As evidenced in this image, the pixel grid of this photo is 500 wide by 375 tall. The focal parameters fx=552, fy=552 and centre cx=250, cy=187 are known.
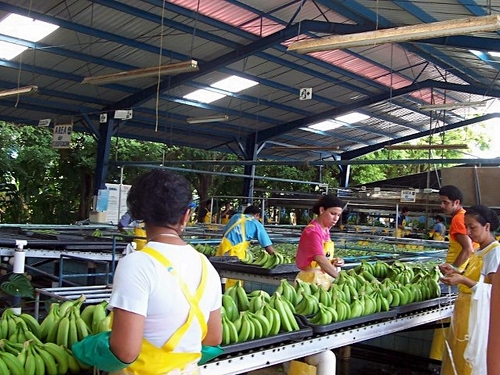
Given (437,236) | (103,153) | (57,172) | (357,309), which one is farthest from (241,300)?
(57,172)

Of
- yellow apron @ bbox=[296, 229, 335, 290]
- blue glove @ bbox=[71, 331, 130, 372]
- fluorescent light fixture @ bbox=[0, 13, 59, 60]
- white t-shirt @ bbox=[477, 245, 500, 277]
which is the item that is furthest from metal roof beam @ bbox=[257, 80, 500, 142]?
blue glove @ bbox=[71, 331, 130, 372]

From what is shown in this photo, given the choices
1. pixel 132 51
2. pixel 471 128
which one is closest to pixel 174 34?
pixel 132 51

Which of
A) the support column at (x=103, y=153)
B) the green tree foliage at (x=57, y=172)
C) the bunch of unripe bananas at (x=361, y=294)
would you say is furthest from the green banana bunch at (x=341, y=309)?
the support column at (x=103, y=153)

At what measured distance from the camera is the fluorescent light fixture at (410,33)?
4777 millimetres

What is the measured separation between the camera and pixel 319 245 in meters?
3.83

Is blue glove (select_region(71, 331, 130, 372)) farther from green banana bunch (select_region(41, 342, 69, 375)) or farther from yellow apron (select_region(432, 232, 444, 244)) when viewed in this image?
yellow apron (select_region(432, 232, 444, 244))

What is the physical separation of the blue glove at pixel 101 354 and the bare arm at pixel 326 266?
90.6 inches

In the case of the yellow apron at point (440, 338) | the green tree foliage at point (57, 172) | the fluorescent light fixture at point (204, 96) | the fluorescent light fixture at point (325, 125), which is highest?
the fluorescent light fixture at point (325, 125)

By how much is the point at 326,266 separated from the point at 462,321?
3.01 ft

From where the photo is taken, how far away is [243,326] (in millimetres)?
2359

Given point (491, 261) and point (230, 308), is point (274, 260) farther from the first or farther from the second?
point (230, 308)

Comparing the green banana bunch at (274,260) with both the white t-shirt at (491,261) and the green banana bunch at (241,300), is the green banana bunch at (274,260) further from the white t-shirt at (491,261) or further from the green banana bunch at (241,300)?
the green banana bunch at (241,300)

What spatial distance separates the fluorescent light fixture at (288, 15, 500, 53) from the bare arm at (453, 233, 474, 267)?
1881mm

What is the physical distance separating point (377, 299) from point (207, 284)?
183cm
